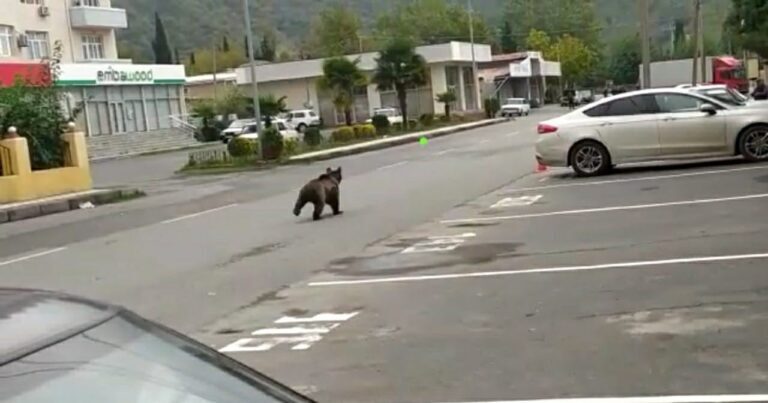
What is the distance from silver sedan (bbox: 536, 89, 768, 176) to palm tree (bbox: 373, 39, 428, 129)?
126 feet

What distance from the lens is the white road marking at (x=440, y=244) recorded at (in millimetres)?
12094

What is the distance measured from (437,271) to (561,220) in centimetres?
365

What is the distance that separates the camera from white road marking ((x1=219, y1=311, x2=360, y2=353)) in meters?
7.84

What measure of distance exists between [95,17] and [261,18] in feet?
242

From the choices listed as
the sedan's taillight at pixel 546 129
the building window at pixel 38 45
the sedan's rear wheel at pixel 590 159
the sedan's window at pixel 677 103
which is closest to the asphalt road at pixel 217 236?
the sedan's taillight at pixel 546 129

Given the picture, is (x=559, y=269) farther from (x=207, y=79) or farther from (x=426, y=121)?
(x=207, y=79)

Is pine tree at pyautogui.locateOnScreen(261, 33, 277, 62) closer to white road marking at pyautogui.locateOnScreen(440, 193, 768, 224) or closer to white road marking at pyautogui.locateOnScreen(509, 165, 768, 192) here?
white road marking at pyautogui.locateOnScreen(509, 165, 768, 192)

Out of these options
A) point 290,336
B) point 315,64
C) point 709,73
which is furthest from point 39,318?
point 315,64

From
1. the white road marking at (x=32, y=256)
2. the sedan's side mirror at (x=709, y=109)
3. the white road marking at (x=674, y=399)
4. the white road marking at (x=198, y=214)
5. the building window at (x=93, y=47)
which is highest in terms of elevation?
the building window at (x=93, y=47)

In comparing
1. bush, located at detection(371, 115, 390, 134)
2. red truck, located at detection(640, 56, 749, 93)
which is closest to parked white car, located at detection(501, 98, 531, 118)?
red truck, located at detection(640, 56, 749, 93)

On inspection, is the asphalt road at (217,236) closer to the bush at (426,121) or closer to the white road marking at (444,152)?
the white road marking at (444,152)

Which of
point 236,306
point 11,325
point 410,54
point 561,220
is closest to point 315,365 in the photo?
point 236,306

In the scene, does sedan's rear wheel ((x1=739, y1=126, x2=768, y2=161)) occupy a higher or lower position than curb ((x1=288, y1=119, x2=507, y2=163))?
higher

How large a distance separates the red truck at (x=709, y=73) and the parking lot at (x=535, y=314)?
57.1 m
